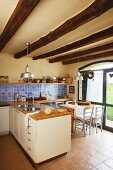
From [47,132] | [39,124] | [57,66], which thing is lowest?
[47,132]

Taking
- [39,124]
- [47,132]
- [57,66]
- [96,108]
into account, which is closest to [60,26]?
[39,124]

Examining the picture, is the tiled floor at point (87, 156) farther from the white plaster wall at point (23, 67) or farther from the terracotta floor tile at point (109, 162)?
the white plaster wall at point (23, 67)

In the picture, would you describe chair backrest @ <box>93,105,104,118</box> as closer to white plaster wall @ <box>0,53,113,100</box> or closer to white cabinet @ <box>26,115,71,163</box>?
white plaster wall @ <box>0,53,113,100</box>

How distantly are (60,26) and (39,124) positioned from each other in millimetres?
1659

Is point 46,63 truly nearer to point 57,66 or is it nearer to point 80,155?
point 57,66

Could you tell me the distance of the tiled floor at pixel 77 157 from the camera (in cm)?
261

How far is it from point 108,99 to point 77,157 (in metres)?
2.32

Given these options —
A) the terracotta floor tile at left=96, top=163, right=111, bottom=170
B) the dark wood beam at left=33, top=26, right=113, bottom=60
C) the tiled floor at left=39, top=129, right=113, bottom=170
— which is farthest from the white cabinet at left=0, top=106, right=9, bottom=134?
the terracotta floor tile at left=96, top=163, right=111, bottom=170

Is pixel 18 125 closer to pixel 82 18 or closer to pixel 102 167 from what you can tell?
pixel 102 167

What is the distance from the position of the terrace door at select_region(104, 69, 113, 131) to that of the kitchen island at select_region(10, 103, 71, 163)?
217cm

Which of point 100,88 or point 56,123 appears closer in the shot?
point 56,123

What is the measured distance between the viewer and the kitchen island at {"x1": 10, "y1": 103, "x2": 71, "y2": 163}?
2555 millimetres

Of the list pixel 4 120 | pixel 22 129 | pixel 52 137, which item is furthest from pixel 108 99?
pixel 4 120

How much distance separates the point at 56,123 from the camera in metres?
2.75
